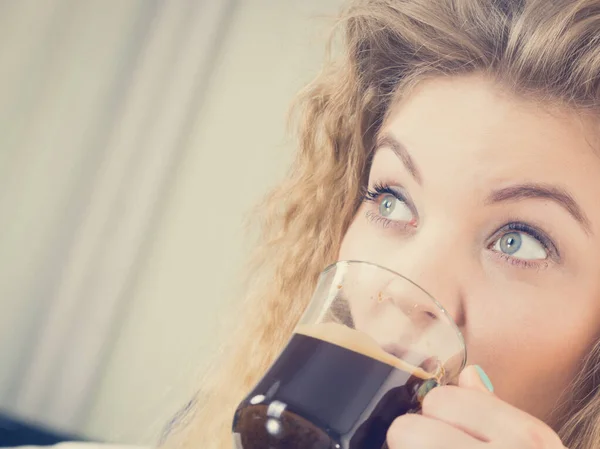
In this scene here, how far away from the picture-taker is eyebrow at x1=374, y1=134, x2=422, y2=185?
981mm

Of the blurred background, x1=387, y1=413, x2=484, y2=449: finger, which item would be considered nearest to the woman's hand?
x1=387, y1=413, x2=484, y2=449: finger

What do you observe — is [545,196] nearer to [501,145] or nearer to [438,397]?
[501,145]

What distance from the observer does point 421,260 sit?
92 cm

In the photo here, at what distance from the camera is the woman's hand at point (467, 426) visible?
24.6 inches

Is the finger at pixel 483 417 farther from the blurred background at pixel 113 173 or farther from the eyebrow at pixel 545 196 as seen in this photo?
the blurred background at pixel 113 173

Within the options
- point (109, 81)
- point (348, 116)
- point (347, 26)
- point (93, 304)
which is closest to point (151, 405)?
point (93, 304)

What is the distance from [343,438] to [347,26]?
2.93 ft

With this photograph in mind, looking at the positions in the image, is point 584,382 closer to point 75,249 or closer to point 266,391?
point 266,391

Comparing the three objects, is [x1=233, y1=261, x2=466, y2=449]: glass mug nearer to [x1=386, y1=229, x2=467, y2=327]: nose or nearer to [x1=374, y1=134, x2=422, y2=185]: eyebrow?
[x1=386, y1=229, x2=467, y2=327]: nose

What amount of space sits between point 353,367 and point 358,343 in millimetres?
33

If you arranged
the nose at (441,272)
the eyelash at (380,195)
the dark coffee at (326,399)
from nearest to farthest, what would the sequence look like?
the dark coffee at (326,399), the nose at (441,272), the eyelash at (380,195)

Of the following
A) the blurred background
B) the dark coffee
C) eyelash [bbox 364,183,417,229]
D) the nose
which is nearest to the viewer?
the dark coffee

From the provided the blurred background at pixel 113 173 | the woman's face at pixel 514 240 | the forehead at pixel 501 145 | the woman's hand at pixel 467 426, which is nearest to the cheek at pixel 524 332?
the woman's face at pixel 514 240

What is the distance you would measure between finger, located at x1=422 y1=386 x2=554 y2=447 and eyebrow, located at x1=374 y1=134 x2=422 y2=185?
40 cm
